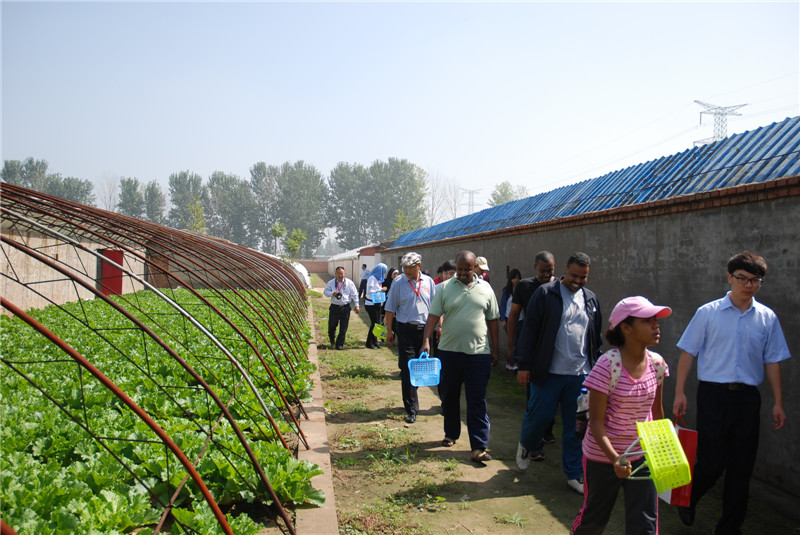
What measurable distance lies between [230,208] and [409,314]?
2934 inches

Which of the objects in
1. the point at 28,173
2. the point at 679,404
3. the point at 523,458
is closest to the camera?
the point at 679,404

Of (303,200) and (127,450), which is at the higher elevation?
(303,200)

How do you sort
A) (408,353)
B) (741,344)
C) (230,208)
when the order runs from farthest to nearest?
A: 1. (230,208)
2. (408,353)
3. (741,344)

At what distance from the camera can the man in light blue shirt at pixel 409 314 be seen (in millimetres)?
6098

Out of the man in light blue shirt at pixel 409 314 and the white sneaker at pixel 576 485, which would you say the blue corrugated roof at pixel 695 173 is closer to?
the man in light blue shirt at pixel 409 314

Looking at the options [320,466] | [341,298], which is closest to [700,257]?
[320,466]

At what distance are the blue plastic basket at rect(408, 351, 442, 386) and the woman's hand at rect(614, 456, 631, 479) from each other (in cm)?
300

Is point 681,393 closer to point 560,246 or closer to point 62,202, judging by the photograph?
point 560,246

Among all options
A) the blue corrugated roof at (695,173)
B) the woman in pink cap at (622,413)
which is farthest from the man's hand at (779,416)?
the blue corrugated roof at (695,173)

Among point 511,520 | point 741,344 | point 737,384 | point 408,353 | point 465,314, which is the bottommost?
point 511,520

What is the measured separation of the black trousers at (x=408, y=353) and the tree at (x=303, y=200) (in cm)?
6939

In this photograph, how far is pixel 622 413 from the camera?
2.79 metres

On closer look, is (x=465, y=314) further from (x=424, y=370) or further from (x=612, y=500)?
(x=612, y=500)

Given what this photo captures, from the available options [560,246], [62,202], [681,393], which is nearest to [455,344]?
[681,393]
